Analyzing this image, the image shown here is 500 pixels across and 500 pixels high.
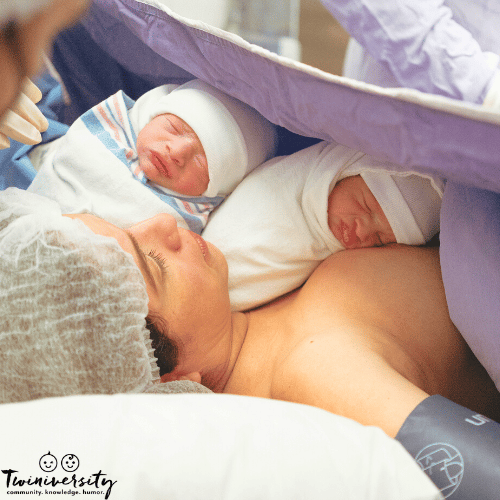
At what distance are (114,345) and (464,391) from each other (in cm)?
62

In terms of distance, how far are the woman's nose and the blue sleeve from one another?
0.46 meters

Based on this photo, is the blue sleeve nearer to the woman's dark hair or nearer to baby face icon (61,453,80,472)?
the woman's dark hair

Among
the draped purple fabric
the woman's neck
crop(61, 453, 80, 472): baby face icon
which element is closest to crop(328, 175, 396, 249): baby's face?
the draped purple fabric

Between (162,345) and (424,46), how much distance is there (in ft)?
2.09

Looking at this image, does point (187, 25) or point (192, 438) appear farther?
point (187, 25)

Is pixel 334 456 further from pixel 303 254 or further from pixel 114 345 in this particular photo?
pixel 303 254

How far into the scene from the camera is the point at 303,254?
90cm

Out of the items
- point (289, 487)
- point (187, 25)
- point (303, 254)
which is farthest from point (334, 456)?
point (187, 25)

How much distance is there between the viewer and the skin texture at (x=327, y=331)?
675mm

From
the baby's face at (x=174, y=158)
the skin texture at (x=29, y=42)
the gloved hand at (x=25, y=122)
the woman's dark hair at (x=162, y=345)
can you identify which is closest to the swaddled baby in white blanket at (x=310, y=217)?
the baby's face at (x=174, y=158)

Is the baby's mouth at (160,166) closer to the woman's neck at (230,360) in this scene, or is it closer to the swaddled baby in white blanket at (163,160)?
the swaddled baby in white blanket at (163,160)

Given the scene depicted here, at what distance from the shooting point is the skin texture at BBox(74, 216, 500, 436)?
675mm

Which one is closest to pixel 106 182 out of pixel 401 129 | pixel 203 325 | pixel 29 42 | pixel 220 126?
pixel 220 126

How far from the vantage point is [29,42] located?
17 centimetres
